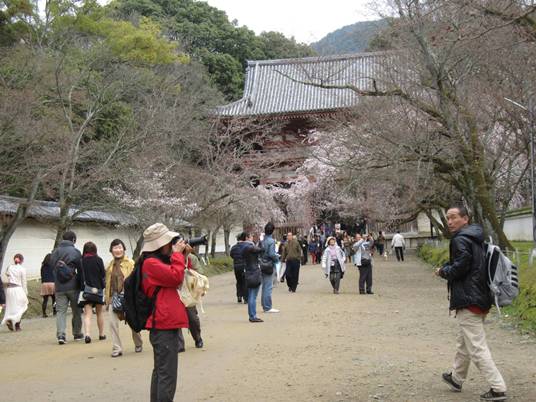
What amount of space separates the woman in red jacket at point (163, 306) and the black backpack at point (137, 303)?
0.03 metres

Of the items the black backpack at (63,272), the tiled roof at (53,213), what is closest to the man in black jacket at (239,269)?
the black backpack at (63,272)

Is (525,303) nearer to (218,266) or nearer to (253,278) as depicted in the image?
(253,278)

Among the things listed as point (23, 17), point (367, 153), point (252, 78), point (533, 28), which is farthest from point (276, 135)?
point (533, 28)

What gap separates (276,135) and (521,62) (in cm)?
2507

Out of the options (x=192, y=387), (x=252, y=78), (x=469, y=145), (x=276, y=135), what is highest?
(x=252, y=78)

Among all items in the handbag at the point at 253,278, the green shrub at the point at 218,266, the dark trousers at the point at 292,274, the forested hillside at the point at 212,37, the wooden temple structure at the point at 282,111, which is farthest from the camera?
the forested hillside at the point at 212,37

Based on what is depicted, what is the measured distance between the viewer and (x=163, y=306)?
5.32m

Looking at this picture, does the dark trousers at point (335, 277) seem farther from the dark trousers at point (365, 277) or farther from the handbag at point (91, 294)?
the handbag at point (91, 294)

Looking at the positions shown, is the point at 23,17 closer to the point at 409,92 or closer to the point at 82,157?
the point at 82,157

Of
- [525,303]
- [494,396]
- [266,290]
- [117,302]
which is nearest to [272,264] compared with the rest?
[266,290]

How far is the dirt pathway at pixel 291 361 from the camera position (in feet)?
21.1

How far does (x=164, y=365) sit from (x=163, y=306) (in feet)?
1.51

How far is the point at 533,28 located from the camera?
8008 mm

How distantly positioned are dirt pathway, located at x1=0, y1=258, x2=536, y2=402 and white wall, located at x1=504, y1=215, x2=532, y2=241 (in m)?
12.8
